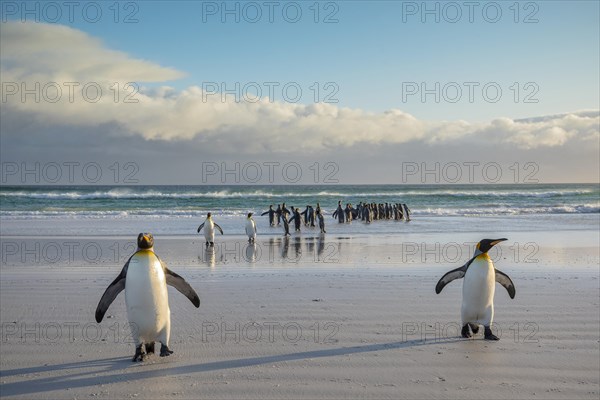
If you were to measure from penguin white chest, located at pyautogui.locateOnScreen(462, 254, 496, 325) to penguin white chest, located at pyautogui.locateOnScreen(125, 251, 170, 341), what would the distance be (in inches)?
104

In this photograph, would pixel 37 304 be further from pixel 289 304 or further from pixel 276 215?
pixel 276 215

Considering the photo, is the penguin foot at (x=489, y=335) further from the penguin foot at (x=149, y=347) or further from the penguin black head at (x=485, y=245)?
the penguin foot at (x=149, y=347)

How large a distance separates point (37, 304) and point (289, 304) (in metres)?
2.81

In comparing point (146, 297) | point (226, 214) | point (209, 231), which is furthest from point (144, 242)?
point (226, 214)

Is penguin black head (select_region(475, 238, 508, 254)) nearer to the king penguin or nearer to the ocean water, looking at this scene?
the king penguin

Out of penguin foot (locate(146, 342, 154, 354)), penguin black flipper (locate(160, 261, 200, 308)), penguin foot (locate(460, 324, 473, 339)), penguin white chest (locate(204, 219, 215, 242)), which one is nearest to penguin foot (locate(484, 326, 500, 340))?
penguin foot (locate(460, 324, 473, 339))

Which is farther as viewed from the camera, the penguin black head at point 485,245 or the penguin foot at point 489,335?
the penguin black head at point 485,245

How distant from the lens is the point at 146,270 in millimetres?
4535

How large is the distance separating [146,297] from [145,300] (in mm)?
24

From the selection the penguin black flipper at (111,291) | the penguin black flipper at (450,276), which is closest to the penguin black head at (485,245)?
the penguin black flipper at (450,276)

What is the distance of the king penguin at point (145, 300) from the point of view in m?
4.44

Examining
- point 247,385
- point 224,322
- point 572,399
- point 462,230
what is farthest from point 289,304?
point 462,230

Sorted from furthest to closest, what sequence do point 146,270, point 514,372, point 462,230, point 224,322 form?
point 462,230, point 224,322, point 146,270, point 514,372

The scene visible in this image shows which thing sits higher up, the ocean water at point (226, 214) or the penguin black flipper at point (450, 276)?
the ocean water at point (226, 214)
